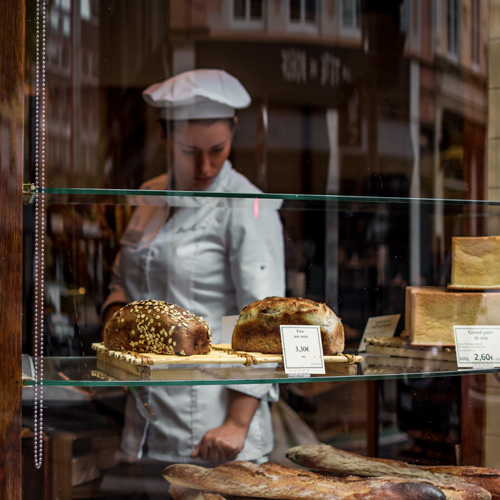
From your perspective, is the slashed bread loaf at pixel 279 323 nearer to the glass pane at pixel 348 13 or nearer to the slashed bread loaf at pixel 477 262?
the slashed bread loaf at pixel 477 262

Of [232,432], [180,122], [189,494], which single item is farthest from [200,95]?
[189,494]

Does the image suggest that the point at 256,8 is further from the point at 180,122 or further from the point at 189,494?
the point at 189,494

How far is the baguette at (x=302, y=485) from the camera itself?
110 cm

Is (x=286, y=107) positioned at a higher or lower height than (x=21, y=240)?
higher

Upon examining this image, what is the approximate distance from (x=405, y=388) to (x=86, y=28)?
138 cm

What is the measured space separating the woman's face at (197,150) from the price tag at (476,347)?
3.00 ft

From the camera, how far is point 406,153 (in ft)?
6.77

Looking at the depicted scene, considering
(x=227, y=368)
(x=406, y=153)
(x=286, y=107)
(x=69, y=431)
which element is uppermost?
(x=286, y=107)

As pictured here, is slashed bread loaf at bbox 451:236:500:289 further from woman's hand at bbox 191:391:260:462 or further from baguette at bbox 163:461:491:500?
woman's hand at bbox 191:391:260:462

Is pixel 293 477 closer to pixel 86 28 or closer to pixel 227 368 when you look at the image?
pixel 227 368

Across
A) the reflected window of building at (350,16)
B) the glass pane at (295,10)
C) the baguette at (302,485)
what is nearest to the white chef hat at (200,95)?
the glass pane at (295,10)

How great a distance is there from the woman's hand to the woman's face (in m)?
0.62

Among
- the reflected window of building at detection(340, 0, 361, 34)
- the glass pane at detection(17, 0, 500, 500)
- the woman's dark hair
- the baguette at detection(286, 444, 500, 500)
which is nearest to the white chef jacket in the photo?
the glass pane at detection(17, 0, 500, 500)

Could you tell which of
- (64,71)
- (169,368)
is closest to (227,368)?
(169,368)
